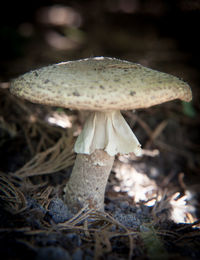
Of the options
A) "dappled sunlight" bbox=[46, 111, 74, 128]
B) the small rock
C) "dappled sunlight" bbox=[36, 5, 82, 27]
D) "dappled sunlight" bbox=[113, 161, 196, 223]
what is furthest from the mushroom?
"dappled sunlight" bbox=[36, 5, 82, 27]

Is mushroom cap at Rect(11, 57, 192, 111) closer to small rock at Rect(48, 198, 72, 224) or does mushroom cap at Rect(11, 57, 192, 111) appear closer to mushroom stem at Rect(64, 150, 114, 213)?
→ mushroom stem at Rect(64, 150, 114, 213)

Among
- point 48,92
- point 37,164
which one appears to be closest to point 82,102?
point 48,92

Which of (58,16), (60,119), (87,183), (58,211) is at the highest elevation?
(58,16)

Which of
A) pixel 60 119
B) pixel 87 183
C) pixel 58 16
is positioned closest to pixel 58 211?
pixel 87 183

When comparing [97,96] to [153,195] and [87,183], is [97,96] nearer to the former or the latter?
[87,183]

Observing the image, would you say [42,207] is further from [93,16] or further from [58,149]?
[93,16]

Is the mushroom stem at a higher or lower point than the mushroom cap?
lower

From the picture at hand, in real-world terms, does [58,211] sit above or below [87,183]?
below
